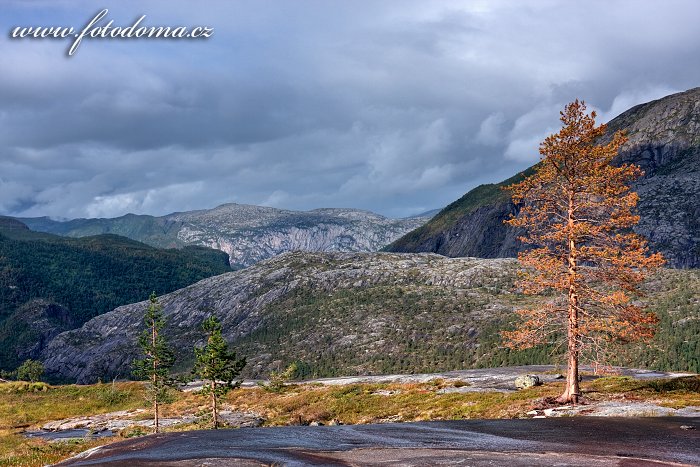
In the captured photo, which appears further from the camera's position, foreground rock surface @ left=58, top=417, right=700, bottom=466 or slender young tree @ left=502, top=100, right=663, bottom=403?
slender young tree @ left=502, top=100, right=663, bottom=403

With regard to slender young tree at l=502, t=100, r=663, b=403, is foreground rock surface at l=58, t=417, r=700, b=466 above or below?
below

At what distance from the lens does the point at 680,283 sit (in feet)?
635

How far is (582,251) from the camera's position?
40.8 metres

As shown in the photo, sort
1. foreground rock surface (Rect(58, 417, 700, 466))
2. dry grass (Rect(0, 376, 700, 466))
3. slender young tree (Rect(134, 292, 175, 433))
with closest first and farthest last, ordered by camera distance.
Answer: foreground rock surface (Rect(58, 417, 700, 466)), dry grass (Rect(0, 376, 700, 466)), slender young tree (Rect(134, 292, 175, 433))

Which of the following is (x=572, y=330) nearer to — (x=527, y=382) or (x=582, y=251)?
(x=582, y=251)

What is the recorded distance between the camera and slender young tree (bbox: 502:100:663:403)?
39562 mm

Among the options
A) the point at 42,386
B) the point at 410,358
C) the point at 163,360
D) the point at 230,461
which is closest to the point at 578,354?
the point at 230,461

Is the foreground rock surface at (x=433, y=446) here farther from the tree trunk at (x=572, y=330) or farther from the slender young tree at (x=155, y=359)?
the slender young tree at (x=155, y=359)

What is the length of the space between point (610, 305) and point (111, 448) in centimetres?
3301

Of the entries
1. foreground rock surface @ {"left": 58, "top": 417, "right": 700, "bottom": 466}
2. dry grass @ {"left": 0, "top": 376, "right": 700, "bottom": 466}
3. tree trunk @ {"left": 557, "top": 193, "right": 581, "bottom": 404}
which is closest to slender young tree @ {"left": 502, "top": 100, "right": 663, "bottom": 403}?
tree trunk @ {"left": 557, "top": 193, "right": 581, "bottom": 404}

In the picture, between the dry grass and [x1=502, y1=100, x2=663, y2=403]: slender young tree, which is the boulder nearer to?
the dry grass

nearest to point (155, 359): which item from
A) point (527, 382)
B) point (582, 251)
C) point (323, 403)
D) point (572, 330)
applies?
point (323, 403)

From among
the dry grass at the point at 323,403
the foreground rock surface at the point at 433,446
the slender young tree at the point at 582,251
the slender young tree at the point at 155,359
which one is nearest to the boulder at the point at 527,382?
the dry grass at the point at 323,403

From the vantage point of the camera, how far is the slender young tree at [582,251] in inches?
1558
